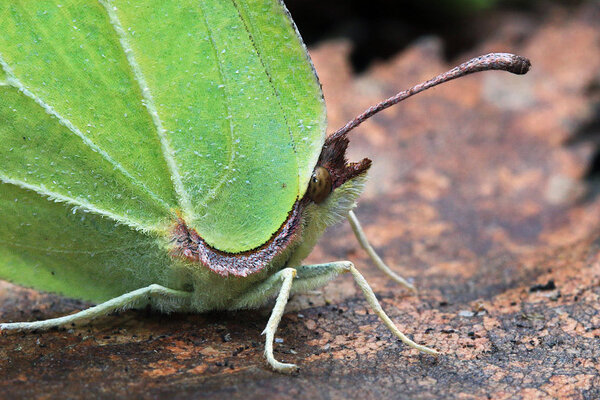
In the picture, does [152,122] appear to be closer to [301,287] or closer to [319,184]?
[319,184]

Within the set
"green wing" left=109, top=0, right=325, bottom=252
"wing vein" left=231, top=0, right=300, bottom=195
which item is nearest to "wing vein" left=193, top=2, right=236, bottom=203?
"green wing" left=109, top=0, right=325, bottom=252

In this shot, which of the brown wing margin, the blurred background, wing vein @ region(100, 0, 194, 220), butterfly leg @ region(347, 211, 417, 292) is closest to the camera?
wing vein @ region(100, 0, 194, 220)

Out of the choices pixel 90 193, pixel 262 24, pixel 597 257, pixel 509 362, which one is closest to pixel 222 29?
pixel 262 24

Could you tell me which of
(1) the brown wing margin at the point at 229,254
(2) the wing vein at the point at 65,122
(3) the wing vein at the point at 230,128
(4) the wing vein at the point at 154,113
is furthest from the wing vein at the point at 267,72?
(2) the wing vein at the point at 65,122

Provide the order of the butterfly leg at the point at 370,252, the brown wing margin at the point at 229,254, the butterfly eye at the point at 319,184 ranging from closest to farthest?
the brown wing margin at the point at 229,254 < the butterfly eye at the point at 319,184 < the butterfly leg at the point at 370,252

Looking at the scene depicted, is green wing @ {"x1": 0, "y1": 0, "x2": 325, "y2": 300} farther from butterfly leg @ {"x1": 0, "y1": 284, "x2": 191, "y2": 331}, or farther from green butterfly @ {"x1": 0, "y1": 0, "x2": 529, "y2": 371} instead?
butterfly leg @ {"x1": 0, "y1": 284, "x2": 191, "y2": 331}

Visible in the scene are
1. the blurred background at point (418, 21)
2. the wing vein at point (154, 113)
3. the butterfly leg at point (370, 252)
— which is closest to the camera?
the wing vein at point (154, 113)

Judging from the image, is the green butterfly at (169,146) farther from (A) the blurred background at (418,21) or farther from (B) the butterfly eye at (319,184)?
(A) the blurred background at (418,21)

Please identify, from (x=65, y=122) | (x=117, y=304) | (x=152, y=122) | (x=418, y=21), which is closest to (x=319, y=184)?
(x=152, y=122)
